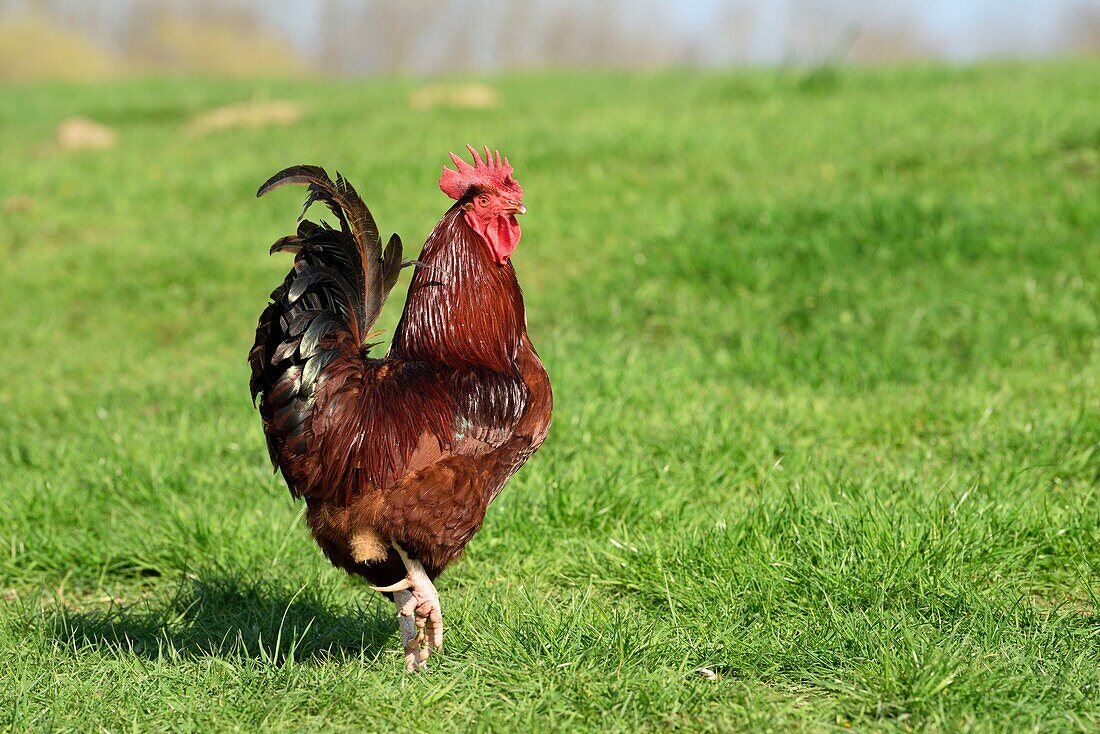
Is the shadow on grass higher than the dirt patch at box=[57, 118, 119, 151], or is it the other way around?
the dirt patch at box=[57, 118, 119, 151]

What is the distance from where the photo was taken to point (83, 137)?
1248cm

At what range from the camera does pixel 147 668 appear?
3049mm

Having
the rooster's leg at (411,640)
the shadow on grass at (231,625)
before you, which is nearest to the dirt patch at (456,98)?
the shadow on grass at (231,625)

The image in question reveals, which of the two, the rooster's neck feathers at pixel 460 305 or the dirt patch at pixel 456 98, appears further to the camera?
the dirt patch at pixel 456 98

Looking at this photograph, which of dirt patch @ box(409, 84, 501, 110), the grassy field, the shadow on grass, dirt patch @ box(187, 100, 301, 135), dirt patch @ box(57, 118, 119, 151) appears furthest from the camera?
dirt patch @ box(187, 100, 301, 135)

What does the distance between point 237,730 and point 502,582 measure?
122cm

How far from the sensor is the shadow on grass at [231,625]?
10.7 ft

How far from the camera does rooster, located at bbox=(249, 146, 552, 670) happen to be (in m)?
2.88

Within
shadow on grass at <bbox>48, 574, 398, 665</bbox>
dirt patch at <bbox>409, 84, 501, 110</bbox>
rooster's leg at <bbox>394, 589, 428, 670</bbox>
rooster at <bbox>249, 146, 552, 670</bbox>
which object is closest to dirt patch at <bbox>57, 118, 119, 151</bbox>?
dirt patch at <bbox>409, 84, 501, 110</bbox>

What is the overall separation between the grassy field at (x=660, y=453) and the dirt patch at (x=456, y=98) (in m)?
2.73

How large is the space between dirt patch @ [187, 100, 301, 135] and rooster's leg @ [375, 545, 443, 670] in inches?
417

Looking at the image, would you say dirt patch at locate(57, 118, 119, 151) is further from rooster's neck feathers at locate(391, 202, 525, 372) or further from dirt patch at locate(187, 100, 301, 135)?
rooster's neck feathers at locate(391, 202, 525, 372)

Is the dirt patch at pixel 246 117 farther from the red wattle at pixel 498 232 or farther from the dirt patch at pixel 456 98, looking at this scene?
the red wattle at pixel 498 232

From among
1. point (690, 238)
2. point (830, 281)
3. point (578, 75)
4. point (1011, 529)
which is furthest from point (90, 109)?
point (1011, 529)
